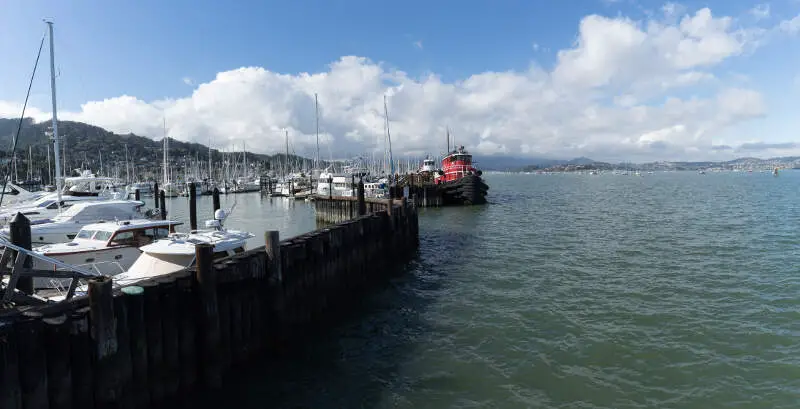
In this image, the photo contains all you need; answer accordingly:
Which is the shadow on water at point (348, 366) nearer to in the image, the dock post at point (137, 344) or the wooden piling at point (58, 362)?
the dock post at point (137, 344)

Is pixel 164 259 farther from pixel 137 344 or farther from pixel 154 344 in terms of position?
pixel 137 344

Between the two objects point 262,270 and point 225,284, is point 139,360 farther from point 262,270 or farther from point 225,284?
point 262,270

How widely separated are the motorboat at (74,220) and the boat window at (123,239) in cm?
460

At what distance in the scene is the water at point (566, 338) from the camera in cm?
1016

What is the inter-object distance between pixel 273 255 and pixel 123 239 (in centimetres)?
969

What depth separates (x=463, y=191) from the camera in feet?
196

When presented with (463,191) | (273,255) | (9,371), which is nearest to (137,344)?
(9,371)

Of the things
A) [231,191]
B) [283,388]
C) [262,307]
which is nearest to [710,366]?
[283,388]

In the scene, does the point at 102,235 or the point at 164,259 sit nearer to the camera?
the point at 164,259

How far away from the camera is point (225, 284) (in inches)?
411

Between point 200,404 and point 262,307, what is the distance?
2.78m

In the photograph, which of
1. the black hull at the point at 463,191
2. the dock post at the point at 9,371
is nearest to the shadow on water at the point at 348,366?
the dock post at the point at 9,371

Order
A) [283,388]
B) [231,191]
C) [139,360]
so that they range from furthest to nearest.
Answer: [231,191], [283,388], [139,360]

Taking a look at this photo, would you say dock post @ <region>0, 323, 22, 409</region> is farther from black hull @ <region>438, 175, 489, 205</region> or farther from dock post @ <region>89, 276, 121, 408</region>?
black hull @ <region>438, 175, 489, 205</region>
